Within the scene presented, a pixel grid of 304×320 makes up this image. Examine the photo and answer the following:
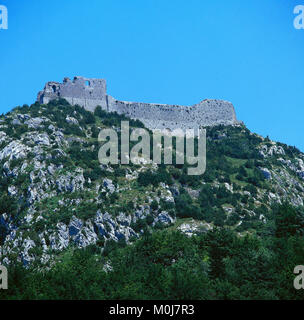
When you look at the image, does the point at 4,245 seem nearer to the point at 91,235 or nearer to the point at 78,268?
the point at 91,235

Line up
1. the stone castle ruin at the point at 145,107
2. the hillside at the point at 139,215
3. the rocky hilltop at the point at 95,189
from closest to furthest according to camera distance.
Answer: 1. the hillside at the point at 139,215
2. the rocky hilltop at the point at 95,189
3. the stone castle ruin at the point at 145,107

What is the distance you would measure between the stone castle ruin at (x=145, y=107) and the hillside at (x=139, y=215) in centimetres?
258

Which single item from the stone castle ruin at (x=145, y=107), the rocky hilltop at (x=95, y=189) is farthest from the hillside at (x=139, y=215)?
the stone castle ruin at (x=145, y=107)

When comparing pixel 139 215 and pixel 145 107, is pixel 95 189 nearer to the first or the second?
pixel 139 215

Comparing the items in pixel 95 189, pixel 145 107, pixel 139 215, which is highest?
pixel 145 107

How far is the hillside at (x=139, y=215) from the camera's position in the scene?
1724 inches

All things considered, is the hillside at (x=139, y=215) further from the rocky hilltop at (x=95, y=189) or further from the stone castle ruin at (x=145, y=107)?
the stone castle ruin at (x=145, y=107)

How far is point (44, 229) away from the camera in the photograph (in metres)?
59.9

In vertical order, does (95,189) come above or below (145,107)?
below

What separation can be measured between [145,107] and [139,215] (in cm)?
3365

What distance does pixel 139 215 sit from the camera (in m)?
65.3

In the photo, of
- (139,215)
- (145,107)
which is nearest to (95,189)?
(139,215)

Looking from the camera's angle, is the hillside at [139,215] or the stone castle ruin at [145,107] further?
the stone castle ruin at [145,107]

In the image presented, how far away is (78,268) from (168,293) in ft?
33.0
